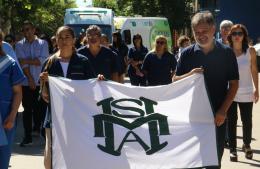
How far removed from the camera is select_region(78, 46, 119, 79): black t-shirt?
8430mm

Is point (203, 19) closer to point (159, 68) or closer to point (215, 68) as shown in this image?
point (215, 68)

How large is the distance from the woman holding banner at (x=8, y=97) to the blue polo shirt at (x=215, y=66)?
1582 mm

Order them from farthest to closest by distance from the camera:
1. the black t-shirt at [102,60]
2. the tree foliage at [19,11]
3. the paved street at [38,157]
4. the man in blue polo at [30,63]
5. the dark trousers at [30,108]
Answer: the tree foliage at [19,11]
the man in blue polo at [30,63]
the dark trousers at [30,108]
the paved street at [38,157]
the black t-shirt at [102,60]

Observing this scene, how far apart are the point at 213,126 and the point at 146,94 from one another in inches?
29.7

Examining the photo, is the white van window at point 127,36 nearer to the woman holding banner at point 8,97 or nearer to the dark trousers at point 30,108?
the dark trousers at point 30,108

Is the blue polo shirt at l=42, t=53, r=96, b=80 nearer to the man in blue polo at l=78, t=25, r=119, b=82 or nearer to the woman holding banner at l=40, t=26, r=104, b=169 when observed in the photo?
the woman holding banner at l=40, t=26, r=104, b=169

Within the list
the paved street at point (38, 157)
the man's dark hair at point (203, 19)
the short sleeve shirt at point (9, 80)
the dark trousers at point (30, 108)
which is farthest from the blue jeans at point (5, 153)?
the dark trousers at point (30, 108)

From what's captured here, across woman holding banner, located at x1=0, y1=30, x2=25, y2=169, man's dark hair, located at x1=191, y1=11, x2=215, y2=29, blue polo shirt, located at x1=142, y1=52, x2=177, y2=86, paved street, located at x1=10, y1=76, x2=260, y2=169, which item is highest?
man's dark hair, located at x1=191, y1=11, x2=215, y2=29

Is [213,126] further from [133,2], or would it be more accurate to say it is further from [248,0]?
[133,2]

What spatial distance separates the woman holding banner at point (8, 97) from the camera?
238 inches

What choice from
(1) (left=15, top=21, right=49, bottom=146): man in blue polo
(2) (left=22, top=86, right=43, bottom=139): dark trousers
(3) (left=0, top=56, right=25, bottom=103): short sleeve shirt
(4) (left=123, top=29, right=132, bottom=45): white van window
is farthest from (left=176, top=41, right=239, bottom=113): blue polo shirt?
(4) (left=123, top=29, right=132, bottom=45): white van window

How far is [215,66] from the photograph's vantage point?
6.17m

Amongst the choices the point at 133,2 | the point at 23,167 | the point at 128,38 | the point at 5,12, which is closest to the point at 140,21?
the point at 128,38

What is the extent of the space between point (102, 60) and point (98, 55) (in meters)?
0.08
